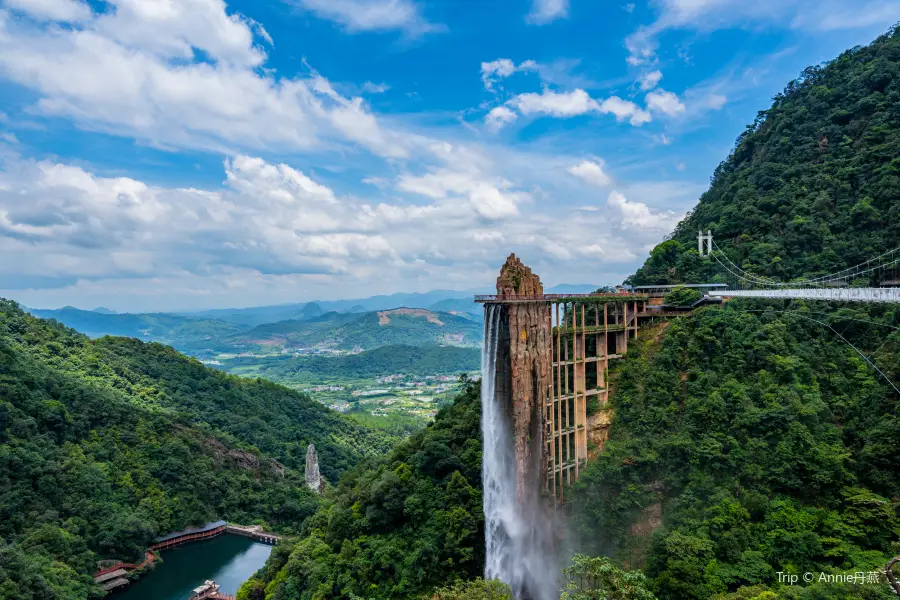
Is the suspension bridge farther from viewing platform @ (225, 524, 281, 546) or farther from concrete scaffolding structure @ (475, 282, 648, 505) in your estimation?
viewing platform @ (225, 524, 281, 546)

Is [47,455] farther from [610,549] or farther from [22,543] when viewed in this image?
[610,549]

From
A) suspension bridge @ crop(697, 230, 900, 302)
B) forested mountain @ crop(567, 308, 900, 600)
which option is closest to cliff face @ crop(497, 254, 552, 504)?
forested mountain @ crop(567, 308, 900, 600)

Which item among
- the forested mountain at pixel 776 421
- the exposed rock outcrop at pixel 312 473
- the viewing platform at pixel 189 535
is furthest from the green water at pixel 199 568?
the forested mountain at pixel 776 421

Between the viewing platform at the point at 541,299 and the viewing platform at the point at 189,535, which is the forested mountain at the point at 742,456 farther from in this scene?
the viewing platform at the point at 189,535

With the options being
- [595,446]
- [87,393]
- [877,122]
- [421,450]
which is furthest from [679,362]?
[87,393]

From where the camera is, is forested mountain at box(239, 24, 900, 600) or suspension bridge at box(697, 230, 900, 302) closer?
forested mountain at box(239, 24, 900, 600)

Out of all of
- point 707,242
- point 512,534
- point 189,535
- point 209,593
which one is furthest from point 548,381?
point 189,535

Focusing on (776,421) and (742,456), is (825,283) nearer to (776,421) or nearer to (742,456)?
(776,421)
